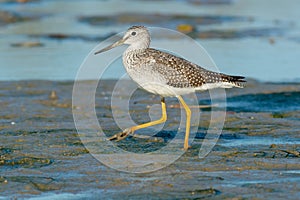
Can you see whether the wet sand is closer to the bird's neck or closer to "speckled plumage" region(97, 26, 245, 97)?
"speckled plumage" region(97, 26, 245, 97)

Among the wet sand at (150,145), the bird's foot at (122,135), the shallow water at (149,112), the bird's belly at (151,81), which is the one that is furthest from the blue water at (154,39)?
the bird's belly at (151,81)

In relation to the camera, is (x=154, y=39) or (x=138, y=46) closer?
(x=138, y=46)

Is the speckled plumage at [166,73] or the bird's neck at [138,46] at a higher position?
the bird's neck at [138,46]

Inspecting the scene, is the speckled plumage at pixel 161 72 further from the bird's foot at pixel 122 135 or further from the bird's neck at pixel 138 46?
the bird's foot at pixel 122 135

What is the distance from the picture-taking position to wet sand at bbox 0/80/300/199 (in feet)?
26.8

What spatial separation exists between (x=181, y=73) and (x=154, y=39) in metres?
9.93

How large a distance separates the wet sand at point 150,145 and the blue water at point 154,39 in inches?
98.8

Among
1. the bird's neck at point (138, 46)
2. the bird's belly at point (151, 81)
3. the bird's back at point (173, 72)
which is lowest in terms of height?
the bird's belly at point (151, 81)

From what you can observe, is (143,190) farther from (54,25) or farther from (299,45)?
(54,25)

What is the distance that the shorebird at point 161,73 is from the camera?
32.7 ft

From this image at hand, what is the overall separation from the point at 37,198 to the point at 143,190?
1.10m

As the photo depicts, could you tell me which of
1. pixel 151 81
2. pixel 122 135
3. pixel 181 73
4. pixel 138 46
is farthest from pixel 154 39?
pixel 151 81

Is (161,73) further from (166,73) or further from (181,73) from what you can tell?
(181,73)

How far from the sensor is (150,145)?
1025cm
